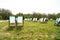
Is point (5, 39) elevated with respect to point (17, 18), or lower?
lower

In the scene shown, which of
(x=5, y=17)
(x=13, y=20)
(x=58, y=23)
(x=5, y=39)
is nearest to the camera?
(x=5, y=39)

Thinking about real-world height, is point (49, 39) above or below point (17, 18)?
below

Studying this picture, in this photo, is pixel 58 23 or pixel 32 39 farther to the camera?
pixel 58 23

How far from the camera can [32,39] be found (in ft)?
37.0

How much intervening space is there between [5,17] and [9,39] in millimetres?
57506

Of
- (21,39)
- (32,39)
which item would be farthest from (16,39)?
(32,39)

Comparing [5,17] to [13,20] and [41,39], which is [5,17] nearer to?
[13,20]

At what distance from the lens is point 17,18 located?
2078 centimetres

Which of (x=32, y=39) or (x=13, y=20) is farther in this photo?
(x=13, y=20)

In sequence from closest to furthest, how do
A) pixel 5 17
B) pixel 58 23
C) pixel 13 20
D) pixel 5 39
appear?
1. pixel 5 39
2. pixel 13 20
3. pixel 58 23
4. pixel 5 17

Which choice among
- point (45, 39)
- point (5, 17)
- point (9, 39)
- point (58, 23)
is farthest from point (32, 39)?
point (5, 17)

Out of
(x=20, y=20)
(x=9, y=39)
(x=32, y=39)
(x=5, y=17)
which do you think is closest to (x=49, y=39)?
(x=32, y=39)

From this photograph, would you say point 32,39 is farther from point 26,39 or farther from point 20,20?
point 20,20

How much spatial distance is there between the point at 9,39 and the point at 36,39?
6.65 feet
